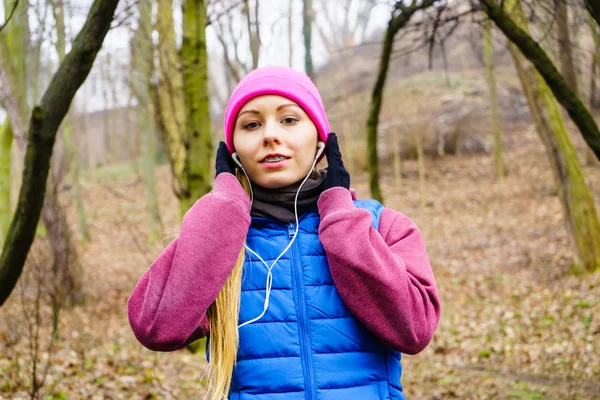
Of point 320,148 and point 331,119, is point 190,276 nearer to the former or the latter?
point 320,148

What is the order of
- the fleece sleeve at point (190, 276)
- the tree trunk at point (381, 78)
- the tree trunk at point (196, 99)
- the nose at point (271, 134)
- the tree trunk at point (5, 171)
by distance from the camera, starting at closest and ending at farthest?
1. the fleece sleeve at point (190, 276)
2. the nose at point (271, 134)
3. the tree trunk at point (381, 78)
4. the tree trunk at point (196, 99)
5. the tree trunk at point (5, 171)

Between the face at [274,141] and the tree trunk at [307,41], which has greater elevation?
the tree trunk at [307,41]

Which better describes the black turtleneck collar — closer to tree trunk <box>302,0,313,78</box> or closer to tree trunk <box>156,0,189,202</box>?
tree trunk <box>156,0,189,202</box>

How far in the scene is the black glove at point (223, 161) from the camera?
196 centimetres

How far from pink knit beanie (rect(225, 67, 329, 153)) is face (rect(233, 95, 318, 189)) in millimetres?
20

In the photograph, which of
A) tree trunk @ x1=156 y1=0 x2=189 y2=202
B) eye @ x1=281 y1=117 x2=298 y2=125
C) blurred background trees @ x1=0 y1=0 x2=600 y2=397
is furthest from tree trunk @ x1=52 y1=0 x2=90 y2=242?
eye @ x1=281 y1=117 x2=298 y2=125

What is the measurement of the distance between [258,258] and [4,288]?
1.99 meters

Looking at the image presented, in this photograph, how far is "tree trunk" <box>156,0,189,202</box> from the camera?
268 inches

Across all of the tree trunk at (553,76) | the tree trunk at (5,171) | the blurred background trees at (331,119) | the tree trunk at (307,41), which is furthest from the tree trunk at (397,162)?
the tree trunk at (553,76)

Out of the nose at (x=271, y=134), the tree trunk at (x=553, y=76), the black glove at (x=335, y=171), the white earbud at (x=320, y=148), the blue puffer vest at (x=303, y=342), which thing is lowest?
the blue puffer vest at (x=303, y=342)

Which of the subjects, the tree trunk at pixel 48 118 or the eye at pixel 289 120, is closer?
the eye at pixel 289 120

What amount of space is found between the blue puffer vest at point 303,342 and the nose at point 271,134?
12.3 inches

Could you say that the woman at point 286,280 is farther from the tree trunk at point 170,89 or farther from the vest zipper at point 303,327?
the tree trunk at point 170,89

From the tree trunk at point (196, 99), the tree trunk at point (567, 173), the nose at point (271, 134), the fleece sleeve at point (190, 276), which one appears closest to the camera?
the fleece sleeve at point (190, 276)
